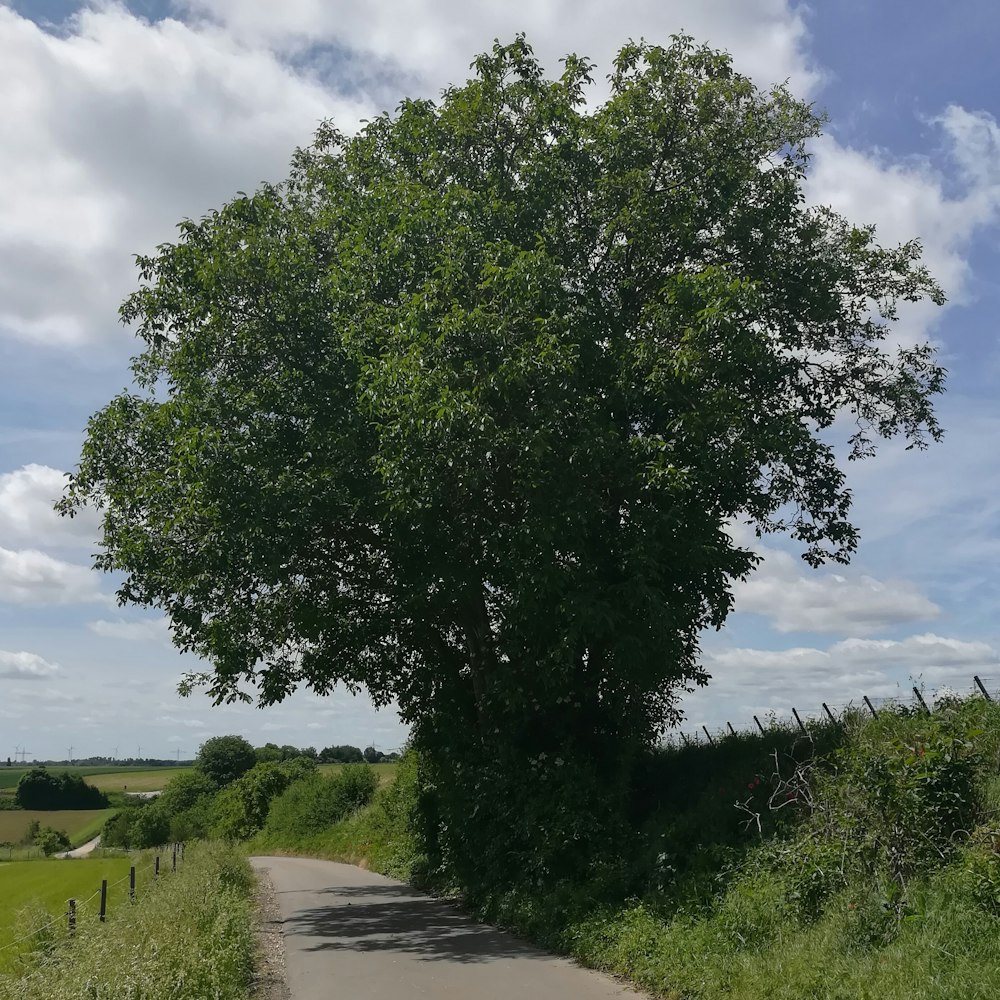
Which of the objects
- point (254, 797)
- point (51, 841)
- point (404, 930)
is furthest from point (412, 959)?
point (51, 841)

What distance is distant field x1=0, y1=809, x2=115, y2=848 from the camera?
8219 cm

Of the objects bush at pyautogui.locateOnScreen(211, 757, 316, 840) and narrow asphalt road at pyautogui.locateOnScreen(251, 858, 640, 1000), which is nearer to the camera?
narrow asphalt road at pyautogui.locateOnScreen(251, 858, 640, 1000)

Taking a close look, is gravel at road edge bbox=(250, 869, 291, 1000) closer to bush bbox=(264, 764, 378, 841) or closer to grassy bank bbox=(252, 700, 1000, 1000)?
grassy bank bbox=(252, 700, 1000, 1000)

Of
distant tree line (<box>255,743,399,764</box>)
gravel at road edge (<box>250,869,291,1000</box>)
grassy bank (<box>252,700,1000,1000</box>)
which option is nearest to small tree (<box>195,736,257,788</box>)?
distant tree line (<box>255,743,399,764</box>)

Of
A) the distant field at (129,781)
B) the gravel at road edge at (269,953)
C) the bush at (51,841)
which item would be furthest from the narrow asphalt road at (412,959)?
the distant field at (129,781)

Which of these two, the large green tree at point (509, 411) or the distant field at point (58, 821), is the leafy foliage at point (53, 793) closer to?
the distant field at point (58, 821)

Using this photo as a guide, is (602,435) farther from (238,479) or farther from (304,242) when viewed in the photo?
(304,242)

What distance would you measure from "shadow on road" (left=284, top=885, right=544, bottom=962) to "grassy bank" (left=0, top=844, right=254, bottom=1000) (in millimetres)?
1842

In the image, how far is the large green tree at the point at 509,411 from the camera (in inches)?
597

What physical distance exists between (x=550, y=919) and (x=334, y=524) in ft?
26.4

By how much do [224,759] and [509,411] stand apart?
79670 millimetres

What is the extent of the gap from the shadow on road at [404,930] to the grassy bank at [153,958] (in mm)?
1842

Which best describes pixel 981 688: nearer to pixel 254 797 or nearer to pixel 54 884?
pixel 54 884

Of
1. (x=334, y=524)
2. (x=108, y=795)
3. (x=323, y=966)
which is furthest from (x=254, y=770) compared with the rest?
(x=108, y=795)
